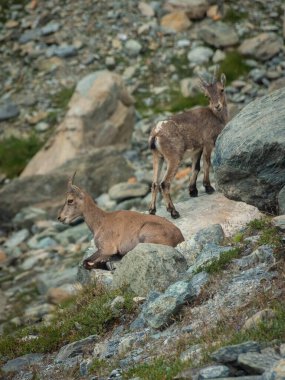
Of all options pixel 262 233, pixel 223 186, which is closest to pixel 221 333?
pixel 262 233

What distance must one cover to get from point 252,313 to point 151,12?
928 inches

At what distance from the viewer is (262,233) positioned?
1344cm

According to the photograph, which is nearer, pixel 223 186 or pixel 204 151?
pixel 223 186

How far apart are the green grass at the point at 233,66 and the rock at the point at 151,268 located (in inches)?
653

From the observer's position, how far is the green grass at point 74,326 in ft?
42.6

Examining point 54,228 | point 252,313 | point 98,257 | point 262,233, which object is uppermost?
point 252,313

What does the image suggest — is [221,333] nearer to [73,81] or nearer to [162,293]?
[162,293]

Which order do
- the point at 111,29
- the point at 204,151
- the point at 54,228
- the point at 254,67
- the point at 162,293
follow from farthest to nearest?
the point at 111,29 → the point at 254,67 → the point at 54,228 → the point at 204,151 → the point at 162,293

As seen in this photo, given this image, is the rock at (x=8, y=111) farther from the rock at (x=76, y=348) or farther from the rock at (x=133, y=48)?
the rock at (x=76, y=348)

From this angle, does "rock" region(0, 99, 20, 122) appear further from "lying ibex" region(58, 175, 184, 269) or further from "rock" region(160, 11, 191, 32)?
"lying ibex" region(58, 175, 184, 269)

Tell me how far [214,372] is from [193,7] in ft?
81.1

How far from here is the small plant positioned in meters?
29.7

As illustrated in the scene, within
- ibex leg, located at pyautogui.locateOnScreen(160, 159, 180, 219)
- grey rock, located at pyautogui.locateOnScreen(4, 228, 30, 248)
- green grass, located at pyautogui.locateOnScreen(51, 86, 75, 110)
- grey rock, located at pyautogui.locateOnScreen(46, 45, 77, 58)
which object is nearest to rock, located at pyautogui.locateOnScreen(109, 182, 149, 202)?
grey rock, located at pyautogui.locateOnScreen(4, 228, 30, 248)

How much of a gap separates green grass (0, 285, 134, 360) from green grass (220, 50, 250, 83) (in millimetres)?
16190
